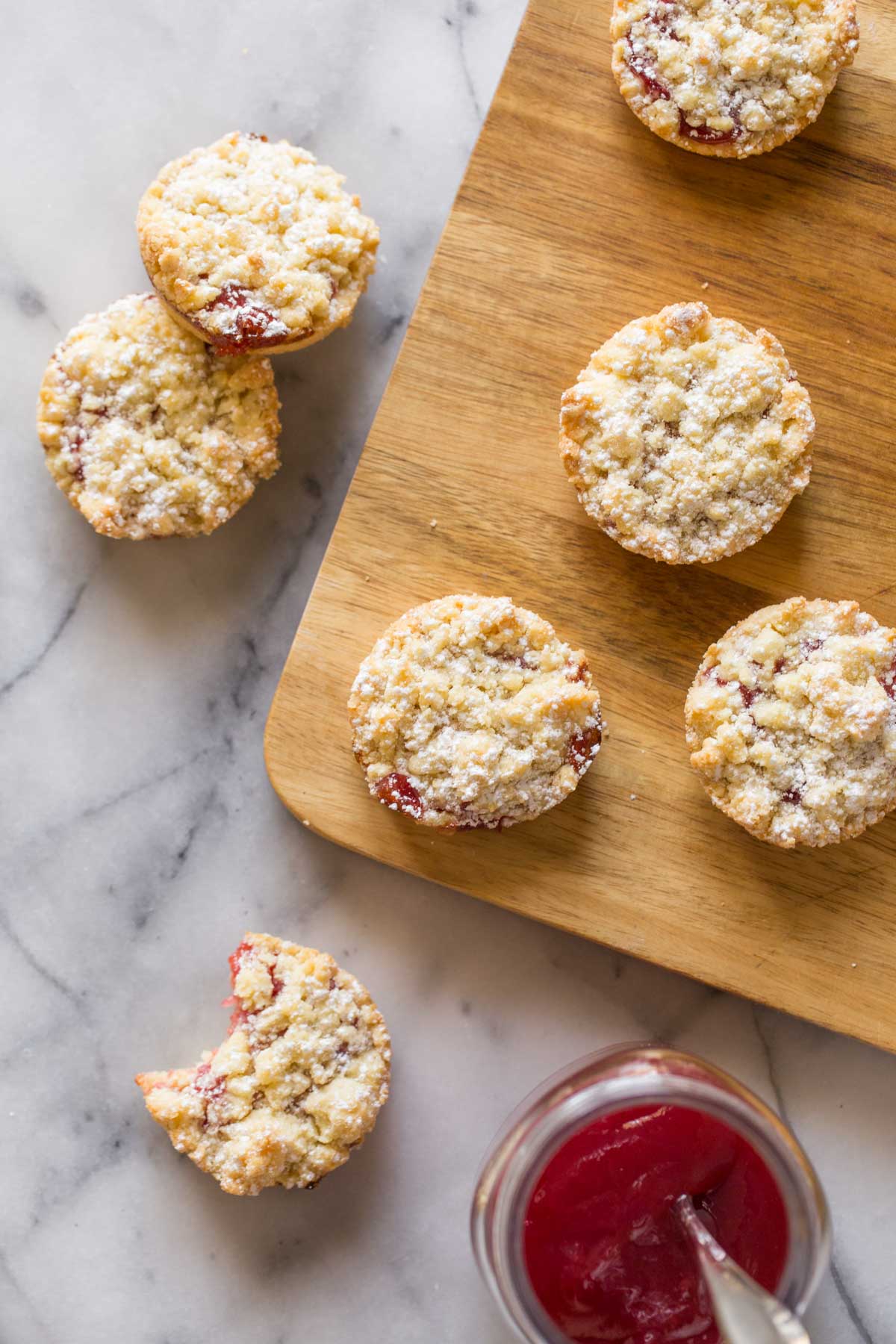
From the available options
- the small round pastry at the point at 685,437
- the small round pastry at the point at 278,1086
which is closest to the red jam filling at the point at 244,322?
the small round pastry at the point at 685,437

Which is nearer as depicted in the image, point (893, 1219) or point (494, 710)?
point (494, 710)

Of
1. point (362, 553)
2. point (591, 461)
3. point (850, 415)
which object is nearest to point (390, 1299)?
point (362, 553)

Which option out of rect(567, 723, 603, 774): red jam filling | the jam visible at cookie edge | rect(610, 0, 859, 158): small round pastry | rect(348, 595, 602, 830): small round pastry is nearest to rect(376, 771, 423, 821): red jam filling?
rect(348, 595, 602, 830): small round pastry

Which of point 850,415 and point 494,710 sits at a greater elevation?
point 850,415

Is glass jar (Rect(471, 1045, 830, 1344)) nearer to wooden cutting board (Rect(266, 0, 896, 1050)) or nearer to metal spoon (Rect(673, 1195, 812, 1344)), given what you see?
metal spoon (Rect(673, 1195, 812, 1344))

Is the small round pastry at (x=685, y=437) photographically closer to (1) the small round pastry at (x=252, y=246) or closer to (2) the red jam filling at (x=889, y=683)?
(2) the red jam filling at (x=889, y=683)

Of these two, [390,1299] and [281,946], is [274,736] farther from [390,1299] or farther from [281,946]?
[390,1299]
